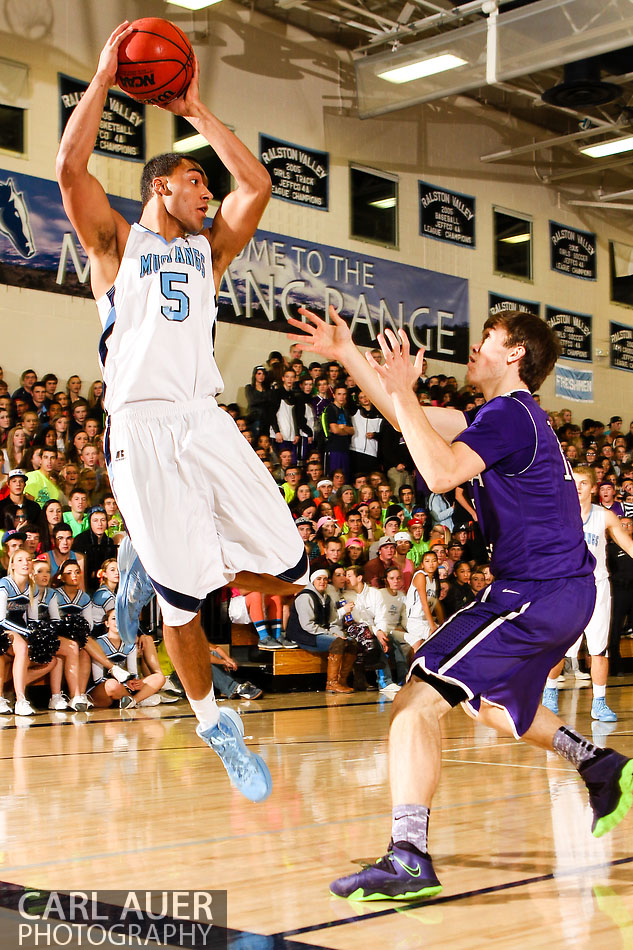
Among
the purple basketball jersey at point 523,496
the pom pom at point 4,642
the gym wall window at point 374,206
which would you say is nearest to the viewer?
the purple basketball jersey at point 523,496

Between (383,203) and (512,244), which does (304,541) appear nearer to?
(383,203)

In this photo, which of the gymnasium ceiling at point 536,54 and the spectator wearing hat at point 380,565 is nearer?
the spectator wearing hat at point 380,565

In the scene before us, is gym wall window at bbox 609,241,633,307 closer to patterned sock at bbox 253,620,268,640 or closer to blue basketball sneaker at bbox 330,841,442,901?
patterned sock at bbox 253,620,268,640

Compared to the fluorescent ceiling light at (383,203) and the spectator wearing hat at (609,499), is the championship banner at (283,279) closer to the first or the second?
the fluorescent ceiling light at (383,203)

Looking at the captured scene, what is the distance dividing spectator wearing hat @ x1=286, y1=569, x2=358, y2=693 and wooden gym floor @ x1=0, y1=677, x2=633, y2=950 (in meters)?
3.43

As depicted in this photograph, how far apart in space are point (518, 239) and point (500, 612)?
18430 mm

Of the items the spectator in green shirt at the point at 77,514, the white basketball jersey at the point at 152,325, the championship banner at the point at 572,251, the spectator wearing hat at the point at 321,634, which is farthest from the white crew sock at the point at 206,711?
the championship banner at the point at 572,251

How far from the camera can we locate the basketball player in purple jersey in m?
3.24

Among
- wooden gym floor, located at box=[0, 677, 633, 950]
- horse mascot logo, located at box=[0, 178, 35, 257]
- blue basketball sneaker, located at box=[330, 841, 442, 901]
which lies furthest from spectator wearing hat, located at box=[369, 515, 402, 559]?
blue basketball sneaker, located at box=[330, 841, 442, 901]

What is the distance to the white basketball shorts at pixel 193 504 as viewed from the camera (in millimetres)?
3619

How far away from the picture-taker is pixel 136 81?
364cm

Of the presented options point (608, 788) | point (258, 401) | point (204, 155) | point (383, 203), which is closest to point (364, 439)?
point (258, 401)

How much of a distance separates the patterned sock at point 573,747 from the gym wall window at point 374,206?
14769 millimetres

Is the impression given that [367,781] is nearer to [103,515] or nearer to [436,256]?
[103,515]
